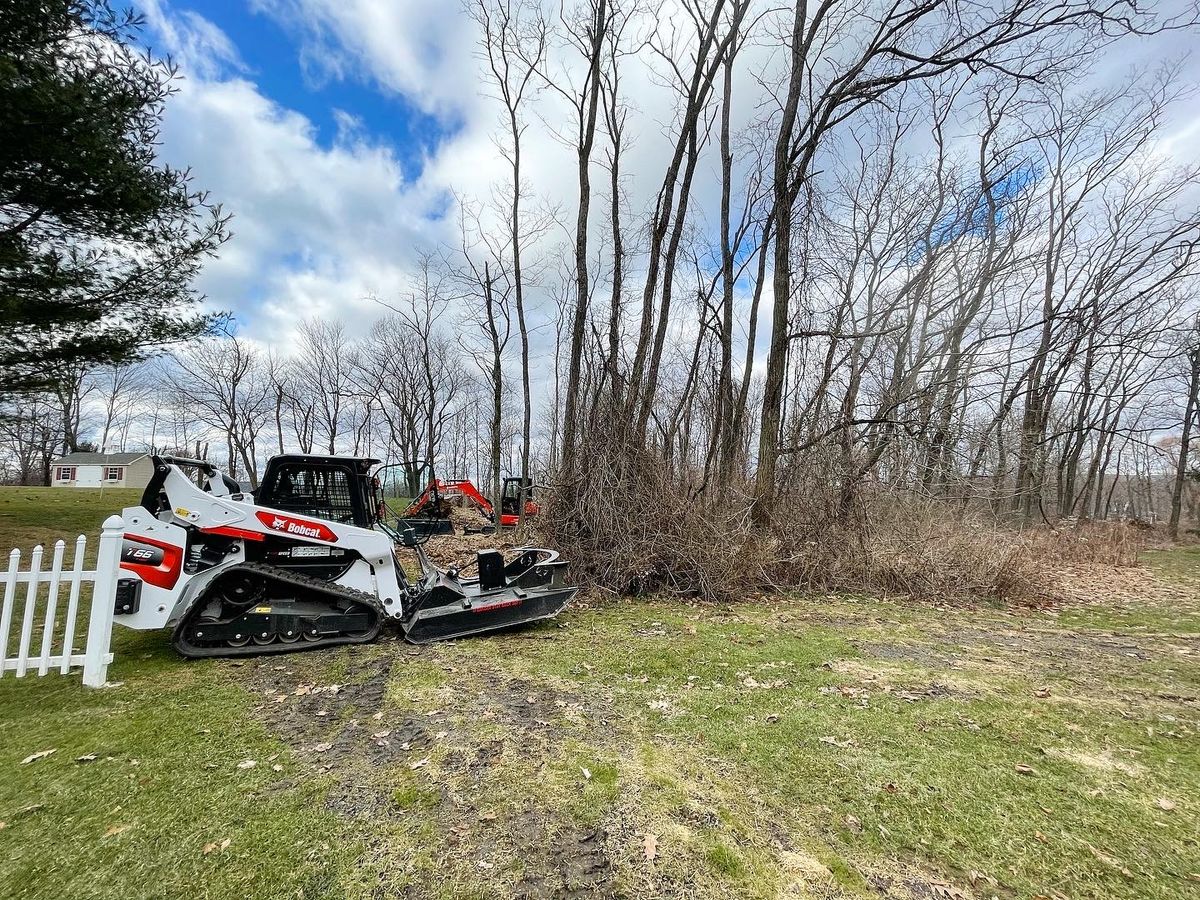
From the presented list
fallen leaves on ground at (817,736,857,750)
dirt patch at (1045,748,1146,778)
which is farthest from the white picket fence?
dirt patch at (1045,748,1146,778)

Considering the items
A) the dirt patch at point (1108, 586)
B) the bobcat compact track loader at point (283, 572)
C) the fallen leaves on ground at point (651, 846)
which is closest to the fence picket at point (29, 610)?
the bobcat compact track loader at point (283, 572)

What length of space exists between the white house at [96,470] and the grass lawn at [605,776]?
56.6 m

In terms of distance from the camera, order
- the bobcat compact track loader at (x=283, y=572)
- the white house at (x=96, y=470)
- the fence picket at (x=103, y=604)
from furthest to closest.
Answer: the white house at (x=96, y=470)
the bobcat compact track loader at (x=283, y=572)
the fence picket at (x=103, y=604)

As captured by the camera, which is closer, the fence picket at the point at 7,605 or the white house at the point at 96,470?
the fence picket at the point at 7,605

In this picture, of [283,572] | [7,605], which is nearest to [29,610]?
[7,605]

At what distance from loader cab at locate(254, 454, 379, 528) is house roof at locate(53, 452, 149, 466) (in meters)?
55.4

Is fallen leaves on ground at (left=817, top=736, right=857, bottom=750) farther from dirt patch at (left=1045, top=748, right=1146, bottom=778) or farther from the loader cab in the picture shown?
the loader cab

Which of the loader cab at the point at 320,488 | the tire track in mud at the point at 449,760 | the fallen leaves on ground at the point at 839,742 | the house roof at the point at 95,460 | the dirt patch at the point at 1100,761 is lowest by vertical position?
the tire track in mud at the point at 449,760

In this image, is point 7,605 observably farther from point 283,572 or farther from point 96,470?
point 96,470

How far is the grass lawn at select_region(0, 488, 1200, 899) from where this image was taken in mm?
2148

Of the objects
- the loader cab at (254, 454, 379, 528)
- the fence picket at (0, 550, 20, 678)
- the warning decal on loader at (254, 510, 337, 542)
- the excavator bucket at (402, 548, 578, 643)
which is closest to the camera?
the fence picket at (0, 550, 20, 678)

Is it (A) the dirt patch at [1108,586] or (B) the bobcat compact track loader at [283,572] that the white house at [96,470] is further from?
(A) the dirt patch at [1108,586]

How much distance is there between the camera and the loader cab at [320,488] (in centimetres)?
523

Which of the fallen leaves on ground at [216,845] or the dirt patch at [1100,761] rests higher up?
the dirt patch at [1100,761]
